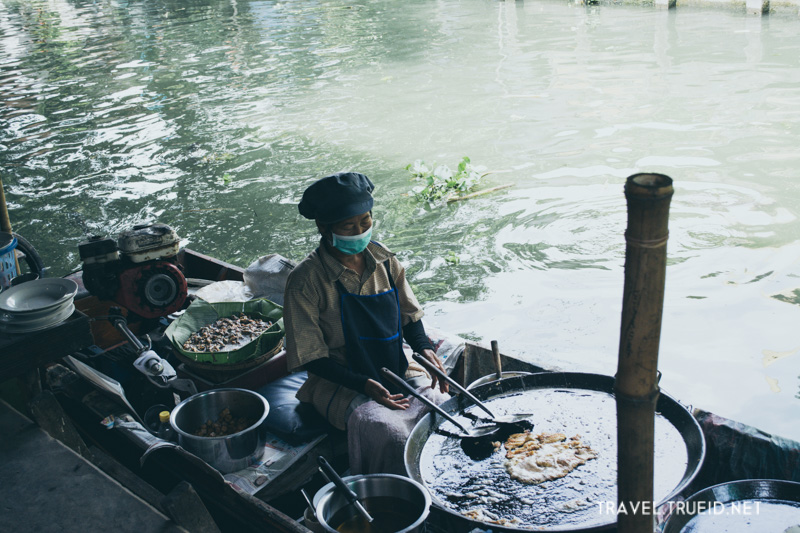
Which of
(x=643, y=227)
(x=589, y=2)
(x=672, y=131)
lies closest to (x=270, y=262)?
(x=643, y=227)

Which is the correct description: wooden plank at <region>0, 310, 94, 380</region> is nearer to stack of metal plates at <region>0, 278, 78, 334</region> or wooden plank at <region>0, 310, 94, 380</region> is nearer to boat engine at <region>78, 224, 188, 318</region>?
stack of metal plates at <region>0, 278, 78, 334</region>

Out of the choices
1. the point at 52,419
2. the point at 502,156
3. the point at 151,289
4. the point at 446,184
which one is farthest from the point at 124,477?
the point at 502,156

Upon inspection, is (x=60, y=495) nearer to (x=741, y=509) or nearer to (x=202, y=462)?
(x=202, y=462)

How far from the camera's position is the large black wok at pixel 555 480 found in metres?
2.39

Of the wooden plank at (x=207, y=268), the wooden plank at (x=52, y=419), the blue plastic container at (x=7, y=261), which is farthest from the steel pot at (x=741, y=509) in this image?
the blue plastic container at (x=7, y=261)

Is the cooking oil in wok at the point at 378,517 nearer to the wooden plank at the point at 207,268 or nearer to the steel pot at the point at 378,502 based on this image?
the steel pot at the point at 378,502

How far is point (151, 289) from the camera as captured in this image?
4352mm

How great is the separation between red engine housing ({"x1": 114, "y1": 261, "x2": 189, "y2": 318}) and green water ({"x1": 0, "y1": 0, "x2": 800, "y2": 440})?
220 cm

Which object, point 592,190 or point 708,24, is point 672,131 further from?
point 708,24

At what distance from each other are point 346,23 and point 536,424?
20.8m

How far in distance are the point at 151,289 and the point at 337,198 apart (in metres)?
1.86

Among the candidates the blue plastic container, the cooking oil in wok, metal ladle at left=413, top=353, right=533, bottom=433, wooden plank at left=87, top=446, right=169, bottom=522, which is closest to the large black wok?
metal ladle at left=413, top=353, right=533, bottom=433

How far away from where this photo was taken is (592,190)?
816 centimetres

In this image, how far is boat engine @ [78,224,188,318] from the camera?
166 inches
